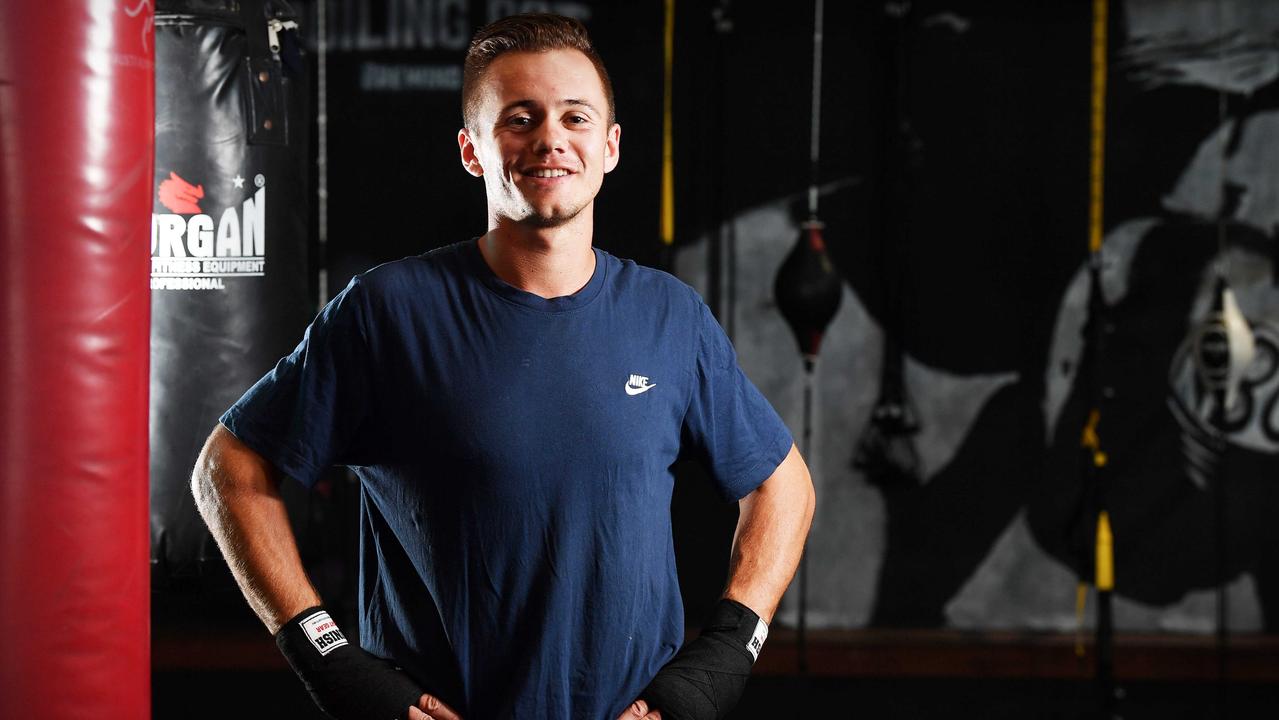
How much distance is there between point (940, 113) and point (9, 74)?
3.38 meters

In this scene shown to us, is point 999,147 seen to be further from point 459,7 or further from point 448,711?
point 448,711

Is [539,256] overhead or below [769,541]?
overhead

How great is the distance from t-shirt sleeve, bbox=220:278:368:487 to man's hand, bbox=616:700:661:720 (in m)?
0.46

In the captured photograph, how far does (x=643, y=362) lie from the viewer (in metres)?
1.33

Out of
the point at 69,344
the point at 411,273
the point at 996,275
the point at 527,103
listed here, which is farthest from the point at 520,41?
the point at 996,275

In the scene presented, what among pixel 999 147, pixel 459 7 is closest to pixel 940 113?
pixel 999 147

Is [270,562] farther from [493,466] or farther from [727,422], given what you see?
[727,422]

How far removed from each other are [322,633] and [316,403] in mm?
275

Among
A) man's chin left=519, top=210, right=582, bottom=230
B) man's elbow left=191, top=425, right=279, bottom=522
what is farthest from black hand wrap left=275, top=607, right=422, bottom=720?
man's chin left=519, top=210, right=582, bottom=230

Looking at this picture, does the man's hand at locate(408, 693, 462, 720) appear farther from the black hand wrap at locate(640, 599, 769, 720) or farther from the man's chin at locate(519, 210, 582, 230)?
the man's chin at locate(519, 210, 582, 230)

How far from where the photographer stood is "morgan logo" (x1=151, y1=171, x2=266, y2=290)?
184 cm

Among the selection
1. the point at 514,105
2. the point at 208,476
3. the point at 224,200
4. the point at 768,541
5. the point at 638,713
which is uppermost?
the point at 514,105

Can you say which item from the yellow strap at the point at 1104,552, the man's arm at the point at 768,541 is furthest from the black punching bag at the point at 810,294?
the man's arm at the point at 768,541

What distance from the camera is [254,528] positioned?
127 cm
